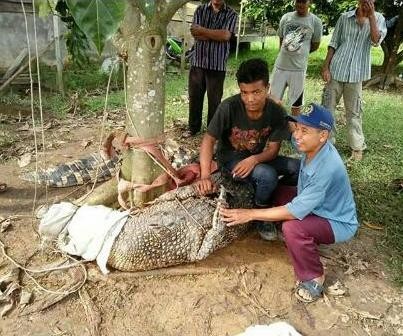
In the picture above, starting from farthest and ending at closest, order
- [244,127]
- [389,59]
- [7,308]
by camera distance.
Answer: [389,59] < [244,127] < [7,308]

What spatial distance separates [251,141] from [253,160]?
209 millimetres

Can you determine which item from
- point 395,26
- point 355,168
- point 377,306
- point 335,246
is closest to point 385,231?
point 335,246

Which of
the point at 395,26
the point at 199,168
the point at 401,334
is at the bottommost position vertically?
the point at 401,334

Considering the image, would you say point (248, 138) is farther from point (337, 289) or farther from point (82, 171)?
point (82, 171)

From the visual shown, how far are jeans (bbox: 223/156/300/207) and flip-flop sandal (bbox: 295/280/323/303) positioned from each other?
0.70 meters

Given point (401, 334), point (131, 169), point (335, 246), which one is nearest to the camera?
point (401, 334)

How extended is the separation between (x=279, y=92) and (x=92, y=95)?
3.25m

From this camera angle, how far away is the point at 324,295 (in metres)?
2.66

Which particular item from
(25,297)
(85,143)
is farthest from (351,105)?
(25,297)

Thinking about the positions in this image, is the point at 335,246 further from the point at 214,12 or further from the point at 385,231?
the point at 214,12

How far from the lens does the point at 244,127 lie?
122 inches

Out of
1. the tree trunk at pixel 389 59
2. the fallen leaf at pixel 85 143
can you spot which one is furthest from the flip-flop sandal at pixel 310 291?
the tree trunk at pixel 389 59

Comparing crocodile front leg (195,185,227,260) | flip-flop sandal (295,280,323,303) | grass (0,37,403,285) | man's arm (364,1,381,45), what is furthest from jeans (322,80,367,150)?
flip-flop sandal (295,280,323,303)

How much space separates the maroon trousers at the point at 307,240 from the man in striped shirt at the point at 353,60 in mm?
2476
